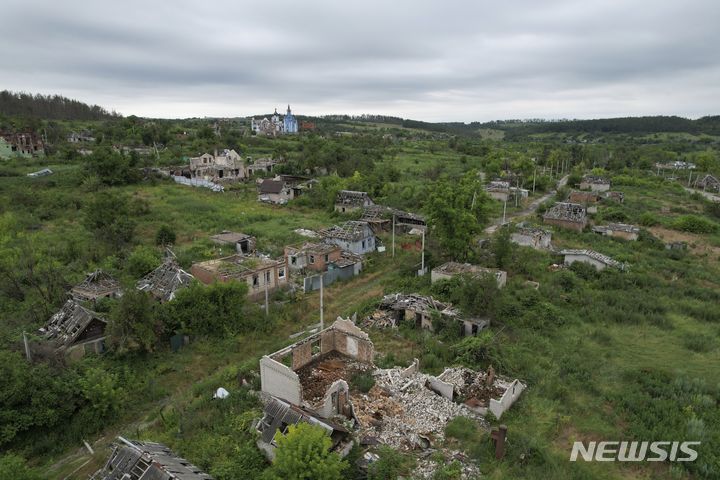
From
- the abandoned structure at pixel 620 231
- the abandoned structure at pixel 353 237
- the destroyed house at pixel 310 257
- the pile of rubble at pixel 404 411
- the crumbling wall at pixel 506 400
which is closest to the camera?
the pile of rubble at pixel 404 411

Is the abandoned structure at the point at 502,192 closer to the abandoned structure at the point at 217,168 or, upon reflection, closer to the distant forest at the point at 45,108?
the abandoned structure at the point at 217,168

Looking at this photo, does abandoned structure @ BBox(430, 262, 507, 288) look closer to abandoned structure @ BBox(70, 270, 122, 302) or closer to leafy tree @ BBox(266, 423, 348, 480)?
leafy tree @ BBox(266, 423, 348, 480)

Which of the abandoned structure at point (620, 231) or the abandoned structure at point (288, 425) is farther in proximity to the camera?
the abandoned structure at point (620, 231)

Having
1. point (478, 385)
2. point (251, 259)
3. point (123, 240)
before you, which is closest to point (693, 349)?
point (478, 385)

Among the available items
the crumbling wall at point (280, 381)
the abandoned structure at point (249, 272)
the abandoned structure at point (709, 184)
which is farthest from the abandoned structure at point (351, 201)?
the abandoned structure at point (709, 184)

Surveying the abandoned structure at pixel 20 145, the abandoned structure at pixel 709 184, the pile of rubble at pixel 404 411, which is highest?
the abandoned structure at pixel 20 145

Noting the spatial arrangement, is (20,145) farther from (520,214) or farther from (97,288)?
(520,214)

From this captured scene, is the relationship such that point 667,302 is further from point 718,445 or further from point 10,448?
point 10,448
